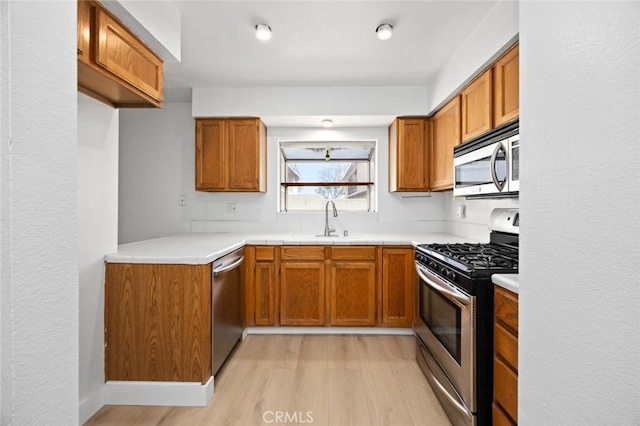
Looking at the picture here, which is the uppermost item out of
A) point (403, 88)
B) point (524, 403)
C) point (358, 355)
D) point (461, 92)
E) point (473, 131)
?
point (403, 88)

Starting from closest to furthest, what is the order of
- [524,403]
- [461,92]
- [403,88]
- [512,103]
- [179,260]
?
[524,403] → [512,103] → [179,260] → [461,92] → [403,88]

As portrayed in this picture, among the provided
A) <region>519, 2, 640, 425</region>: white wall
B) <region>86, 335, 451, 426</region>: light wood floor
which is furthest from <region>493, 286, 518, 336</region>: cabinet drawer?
<region>86, 335, 451, 426</region>: light wood floor

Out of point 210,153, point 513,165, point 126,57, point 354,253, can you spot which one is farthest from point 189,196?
point 513,165

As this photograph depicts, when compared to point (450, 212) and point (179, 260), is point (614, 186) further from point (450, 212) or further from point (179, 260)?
point (450, 212)

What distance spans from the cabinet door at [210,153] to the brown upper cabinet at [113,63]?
1.31 metres

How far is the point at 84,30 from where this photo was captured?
1.42 meters

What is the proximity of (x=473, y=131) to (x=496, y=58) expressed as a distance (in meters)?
0.50

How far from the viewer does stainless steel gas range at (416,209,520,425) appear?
5.11ft

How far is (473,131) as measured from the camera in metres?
2.40

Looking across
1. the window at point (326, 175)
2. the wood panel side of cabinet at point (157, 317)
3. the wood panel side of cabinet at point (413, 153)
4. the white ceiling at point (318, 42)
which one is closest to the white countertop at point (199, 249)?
the wood panel side of cabinet at point (157, 317)

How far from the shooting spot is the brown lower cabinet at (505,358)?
4.31 feet

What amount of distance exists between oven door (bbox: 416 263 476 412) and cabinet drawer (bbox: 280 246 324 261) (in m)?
0.95

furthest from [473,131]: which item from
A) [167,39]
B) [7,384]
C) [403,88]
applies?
[7,384]

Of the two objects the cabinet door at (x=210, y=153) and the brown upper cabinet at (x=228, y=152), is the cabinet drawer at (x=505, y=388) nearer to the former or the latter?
the brown upper cabinet at (x=228, y=152)
